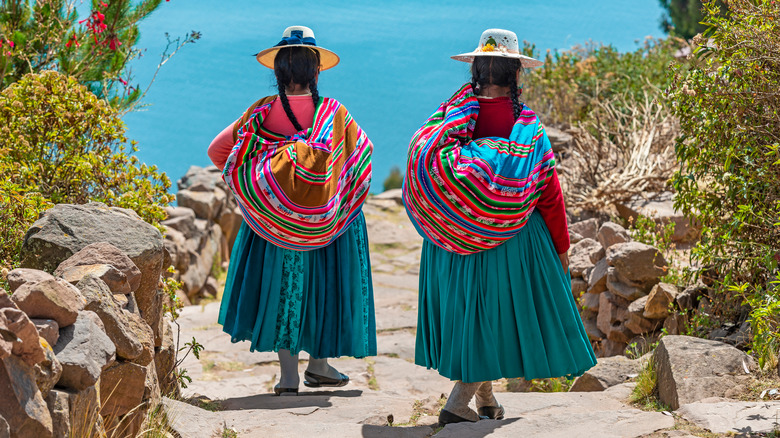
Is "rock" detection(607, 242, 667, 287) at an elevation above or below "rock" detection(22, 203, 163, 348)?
below

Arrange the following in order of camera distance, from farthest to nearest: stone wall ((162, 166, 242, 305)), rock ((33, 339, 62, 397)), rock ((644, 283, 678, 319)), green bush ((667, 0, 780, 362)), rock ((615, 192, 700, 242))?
1. stone wall ((162, 166, 242, 305))
2. rock ((615, 192, 700, 242))
3. rock ((644, 283, 678, 319))
4. green bush ((667, 0, 780, 362))
5. rock ((33, 339, 62, 397))

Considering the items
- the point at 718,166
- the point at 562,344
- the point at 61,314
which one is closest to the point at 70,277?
the point at 61,314

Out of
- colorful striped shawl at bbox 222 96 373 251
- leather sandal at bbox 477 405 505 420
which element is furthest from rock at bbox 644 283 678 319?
colorful striped shawl at bbox 222 96 373 251

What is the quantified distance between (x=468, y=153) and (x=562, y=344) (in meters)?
0.92

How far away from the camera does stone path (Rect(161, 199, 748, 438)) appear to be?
3.02 metres

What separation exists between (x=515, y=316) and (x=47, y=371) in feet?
6.22

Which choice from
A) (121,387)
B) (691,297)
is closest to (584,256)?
(691,297)

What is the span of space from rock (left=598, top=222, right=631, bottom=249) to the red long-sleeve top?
236 cm

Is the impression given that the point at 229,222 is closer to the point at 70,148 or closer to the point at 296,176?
the point at 70,148

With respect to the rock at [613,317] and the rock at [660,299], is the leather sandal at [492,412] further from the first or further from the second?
the rock at [613,317]

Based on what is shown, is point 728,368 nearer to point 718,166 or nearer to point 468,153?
point 718,166

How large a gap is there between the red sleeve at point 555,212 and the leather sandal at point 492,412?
741mm

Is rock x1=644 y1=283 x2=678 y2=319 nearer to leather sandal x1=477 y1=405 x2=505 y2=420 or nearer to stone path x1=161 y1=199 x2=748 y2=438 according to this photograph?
stone path x1=161 y1=199 x2=748 y2=438

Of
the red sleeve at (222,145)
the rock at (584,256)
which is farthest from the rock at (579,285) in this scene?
the red sleeve at (222,145)
